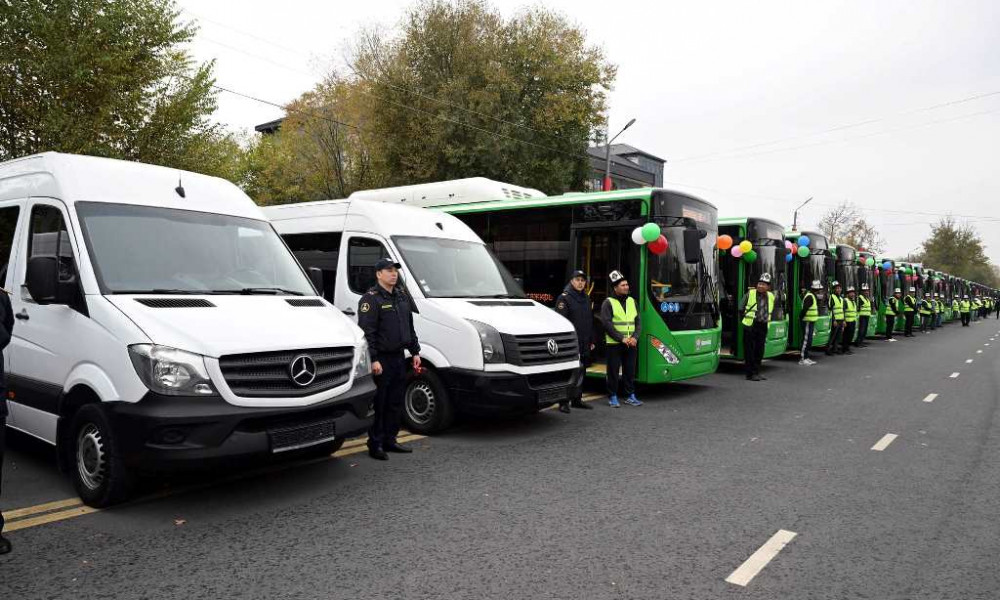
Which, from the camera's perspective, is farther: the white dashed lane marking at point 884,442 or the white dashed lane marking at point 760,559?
the white dashed lane marking at point 884,442

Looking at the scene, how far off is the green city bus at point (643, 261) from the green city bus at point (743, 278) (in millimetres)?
2812

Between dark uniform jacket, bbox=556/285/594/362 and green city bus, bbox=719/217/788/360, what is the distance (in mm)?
5277

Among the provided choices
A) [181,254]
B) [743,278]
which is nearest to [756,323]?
[743,278]

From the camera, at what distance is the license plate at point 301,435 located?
4.66 meters

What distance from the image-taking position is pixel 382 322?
6.12 meters

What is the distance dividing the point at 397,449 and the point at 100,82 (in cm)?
1322

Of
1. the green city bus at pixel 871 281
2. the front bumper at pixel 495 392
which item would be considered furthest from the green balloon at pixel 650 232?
the green city bus at pixel 871 281

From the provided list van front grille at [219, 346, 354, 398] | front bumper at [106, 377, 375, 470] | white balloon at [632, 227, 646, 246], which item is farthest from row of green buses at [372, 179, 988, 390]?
front bumper at [106, 377, 375, 470]

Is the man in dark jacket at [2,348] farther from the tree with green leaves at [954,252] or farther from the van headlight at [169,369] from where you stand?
the tree with green leaves at [954,252]

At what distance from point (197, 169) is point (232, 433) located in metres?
15.0

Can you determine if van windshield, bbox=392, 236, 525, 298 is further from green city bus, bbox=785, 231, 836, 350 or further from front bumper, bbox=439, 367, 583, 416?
green city bus, bbox=785, 231, 836, 350

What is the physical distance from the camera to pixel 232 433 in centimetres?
447

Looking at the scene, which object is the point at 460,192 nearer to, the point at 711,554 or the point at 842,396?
the point at 842,396

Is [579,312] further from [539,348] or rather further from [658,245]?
[539,348]
